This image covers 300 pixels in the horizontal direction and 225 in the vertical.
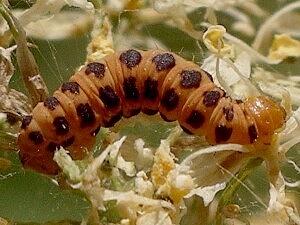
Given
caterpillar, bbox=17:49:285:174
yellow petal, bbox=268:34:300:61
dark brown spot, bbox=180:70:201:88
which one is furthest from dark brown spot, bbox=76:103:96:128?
yellow petal, bbox=268:34:300:61

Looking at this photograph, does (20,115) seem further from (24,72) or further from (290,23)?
(290,23)

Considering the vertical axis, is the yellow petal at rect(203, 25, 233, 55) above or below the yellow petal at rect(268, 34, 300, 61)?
above

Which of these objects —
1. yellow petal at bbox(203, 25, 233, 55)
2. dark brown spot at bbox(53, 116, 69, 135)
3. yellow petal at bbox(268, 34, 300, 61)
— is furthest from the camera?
yellow petal at bbox(268, 34, 300, 61)

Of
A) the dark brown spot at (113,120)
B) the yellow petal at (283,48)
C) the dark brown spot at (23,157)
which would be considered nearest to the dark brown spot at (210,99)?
the dark brown spot at (113,120)

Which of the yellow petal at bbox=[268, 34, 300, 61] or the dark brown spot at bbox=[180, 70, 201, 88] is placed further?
the yellow petal at bbox=[268, 34, 300, 61]

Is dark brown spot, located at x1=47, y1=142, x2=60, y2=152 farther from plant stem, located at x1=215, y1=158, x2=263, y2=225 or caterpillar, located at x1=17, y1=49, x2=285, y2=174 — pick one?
plant stem, located at x1=215, y1=158, x2=263, y2=225

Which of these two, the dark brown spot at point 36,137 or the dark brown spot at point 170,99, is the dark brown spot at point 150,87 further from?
the dark brown spot at point 36,137
